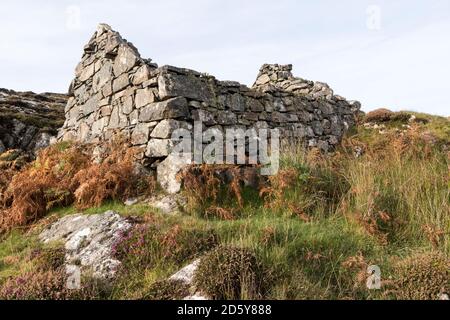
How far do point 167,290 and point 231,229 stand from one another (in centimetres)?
152

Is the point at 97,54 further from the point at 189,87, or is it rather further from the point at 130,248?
the point at 130,248

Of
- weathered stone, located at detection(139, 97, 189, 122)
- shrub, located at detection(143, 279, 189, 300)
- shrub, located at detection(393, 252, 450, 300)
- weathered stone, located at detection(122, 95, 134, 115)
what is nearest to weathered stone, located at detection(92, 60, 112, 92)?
weathered stone, located at detection(122, 95, 134, 115)

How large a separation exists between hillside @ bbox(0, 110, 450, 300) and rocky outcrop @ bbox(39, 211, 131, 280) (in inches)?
0.9

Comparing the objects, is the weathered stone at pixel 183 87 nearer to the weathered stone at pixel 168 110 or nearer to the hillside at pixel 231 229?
the weathered stone at pixel 168 110

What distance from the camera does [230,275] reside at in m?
4.23

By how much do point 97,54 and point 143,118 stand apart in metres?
3.28

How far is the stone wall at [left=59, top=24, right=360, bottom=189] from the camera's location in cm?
768

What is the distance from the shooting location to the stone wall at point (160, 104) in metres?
7.68

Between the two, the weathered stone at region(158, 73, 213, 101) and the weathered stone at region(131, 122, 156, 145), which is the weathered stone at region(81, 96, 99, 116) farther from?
the weathered stone at region(158, 73, 213, 101)

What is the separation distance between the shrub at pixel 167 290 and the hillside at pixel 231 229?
0.01m

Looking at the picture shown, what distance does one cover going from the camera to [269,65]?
14.4 m

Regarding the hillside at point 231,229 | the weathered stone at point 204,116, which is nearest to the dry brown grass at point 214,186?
the hillside at point 231,229
